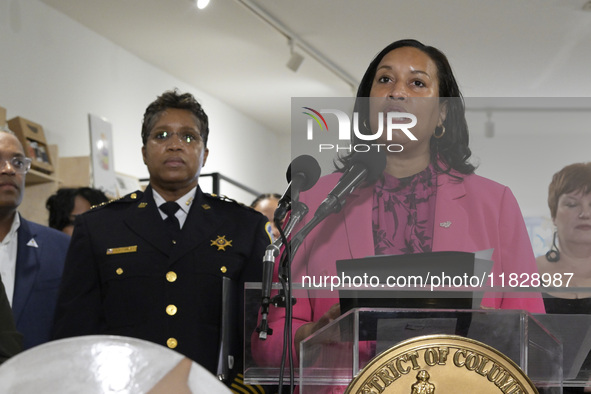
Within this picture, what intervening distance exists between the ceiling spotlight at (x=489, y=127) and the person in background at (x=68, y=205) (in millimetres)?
3212

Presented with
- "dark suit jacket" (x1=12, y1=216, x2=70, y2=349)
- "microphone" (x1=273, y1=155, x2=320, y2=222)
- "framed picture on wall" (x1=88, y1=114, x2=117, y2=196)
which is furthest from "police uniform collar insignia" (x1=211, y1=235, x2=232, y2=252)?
"framed picture on wall" (x1=88, y1=114, x2=117, y2=196)

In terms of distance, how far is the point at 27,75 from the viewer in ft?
20.4

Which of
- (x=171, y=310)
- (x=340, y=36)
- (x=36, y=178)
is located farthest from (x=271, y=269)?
(x=340, y=36)

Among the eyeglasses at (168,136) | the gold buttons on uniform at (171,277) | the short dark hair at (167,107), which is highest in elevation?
the short dark hair at (167,107)

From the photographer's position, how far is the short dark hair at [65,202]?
14.5 ft

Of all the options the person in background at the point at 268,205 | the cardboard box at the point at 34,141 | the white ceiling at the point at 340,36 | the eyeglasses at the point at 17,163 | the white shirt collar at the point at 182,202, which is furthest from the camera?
the white ceiling at the point at 340,36

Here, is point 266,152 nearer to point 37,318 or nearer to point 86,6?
point 86,6

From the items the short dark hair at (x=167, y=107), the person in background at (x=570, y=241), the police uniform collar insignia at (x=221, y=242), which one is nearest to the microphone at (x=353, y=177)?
the person in background at (x=570, y=241)

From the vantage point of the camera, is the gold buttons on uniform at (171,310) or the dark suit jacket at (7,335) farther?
the gold buttons on uniform at (171,310)

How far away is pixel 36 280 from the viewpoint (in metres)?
3.11

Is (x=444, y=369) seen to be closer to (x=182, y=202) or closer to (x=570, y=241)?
(x=570, y=241)

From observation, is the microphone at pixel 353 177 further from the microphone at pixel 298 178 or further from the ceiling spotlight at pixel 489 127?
the ceiling spotlight at pixel 489 127

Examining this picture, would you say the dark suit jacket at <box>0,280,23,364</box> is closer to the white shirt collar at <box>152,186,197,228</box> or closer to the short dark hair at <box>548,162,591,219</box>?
the white shirt collar at <box>152,186,197,228</box>

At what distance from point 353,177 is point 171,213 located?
4.11ft
